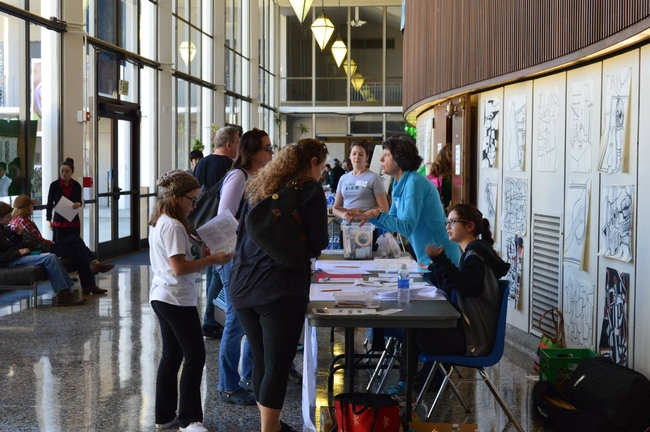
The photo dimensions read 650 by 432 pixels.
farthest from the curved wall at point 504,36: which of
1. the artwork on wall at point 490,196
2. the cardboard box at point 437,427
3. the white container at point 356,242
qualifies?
the cardboard box at point 437,427

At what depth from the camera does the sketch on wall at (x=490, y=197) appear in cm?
722

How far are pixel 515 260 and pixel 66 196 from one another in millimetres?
5851

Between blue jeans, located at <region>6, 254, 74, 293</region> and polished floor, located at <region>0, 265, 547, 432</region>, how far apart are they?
24cm

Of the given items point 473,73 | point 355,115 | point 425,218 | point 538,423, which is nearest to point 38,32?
point 473,73

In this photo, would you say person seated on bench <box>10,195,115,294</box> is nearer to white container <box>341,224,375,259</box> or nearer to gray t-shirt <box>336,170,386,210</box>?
gray t-shirt <box>336,170,386,210</box>

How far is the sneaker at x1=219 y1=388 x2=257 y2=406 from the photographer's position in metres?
4.67

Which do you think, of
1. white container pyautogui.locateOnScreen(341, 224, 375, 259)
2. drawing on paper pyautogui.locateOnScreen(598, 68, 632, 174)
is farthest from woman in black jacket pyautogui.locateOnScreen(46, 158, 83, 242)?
drawing on paper pyautogui.locateOnScreen(598, 68, 632, 174)

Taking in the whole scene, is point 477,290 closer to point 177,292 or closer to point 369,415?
point 369,415

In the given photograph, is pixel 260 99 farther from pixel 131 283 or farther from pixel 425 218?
pixel 425 218

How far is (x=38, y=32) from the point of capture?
33.1 feet

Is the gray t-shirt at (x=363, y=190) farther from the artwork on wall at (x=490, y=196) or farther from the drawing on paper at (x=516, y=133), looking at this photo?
the drawing on paper at (x=516, y=133)

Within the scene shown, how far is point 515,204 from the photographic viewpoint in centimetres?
664

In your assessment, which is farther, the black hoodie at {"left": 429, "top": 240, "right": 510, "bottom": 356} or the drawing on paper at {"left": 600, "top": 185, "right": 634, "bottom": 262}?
the drawing on paper at {"left": 600, "top": 185, "right": 634, "bottom": 262}

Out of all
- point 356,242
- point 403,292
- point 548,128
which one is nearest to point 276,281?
point 403,292
